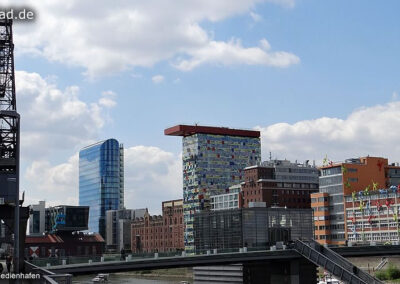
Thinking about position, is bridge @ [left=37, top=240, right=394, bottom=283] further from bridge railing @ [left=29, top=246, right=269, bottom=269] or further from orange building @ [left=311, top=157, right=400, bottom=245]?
orange building @ [left=311, top=157, right=400, bottom=245]

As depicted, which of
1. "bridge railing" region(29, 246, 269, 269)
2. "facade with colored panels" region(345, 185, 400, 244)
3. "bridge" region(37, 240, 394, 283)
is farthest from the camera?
"facade with colored panels" region(345, 185, 400, 244)

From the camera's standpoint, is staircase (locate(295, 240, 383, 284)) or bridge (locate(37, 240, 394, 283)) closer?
bridge (locate(37, 240, 394, 283))

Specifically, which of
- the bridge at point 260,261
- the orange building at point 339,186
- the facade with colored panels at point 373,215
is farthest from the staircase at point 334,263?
the orange building at point 339,186

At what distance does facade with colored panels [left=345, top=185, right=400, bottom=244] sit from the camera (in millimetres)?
156625

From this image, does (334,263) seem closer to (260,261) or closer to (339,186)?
(260,261)

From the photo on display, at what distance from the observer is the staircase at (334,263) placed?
79.7m

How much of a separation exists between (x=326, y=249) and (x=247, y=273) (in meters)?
15.2

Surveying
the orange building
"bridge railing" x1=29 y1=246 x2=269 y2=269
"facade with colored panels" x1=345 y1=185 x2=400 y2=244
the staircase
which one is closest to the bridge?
the staircase

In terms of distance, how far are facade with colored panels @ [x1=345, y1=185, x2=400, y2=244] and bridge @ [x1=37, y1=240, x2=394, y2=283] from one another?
66.1m

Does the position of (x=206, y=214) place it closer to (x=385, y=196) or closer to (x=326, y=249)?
(x=385, y=196)

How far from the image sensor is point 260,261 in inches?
3410

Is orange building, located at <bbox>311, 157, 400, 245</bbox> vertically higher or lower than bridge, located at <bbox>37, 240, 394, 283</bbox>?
higher

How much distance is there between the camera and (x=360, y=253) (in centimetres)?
9681

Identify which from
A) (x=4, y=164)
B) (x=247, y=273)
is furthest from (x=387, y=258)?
(x=4, y=164)
